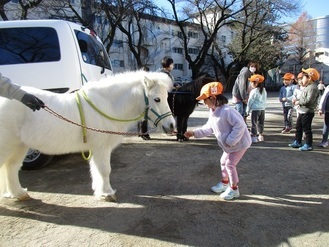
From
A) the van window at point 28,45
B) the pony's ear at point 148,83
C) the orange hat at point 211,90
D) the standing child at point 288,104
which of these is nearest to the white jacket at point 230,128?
the orange hat at point 211,90

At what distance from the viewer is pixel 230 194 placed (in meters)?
3.55

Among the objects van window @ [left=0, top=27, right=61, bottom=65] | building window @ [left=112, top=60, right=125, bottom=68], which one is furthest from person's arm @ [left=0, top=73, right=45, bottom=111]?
building window @ [left=112, top=60, right=125, bottom=68]

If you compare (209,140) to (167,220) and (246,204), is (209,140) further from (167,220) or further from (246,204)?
(167,220)

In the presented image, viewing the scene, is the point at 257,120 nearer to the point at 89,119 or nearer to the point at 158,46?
the point at 89,119

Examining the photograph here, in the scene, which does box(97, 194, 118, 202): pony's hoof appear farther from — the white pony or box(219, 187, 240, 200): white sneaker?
box(219, 187, 240, 200): white sneaker

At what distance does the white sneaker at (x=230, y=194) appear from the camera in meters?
3.54

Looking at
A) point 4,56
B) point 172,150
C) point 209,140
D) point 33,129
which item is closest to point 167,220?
point 33,129

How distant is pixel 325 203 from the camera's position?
3.42 m

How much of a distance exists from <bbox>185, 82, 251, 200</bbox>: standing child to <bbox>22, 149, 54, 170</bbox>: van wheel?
8.80ft

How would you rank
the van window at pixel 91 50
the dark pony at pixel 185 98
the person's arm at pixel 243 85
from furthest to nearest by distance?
the person's arm at pixel 243 85 < the dark pony at pixel 185 98 < the van window at pixel 91 50

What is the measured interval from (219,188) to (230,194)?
26 centimetres

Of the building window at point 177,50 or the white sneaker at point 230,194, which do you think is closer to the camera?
the white sneaker at point 230,194

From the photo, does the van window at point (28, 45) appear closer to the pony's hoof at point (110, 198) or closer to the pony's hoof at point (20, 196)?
the pony's hoof at point (20, 196)

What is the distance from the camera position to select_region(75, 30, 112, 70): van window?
4.81 metres
